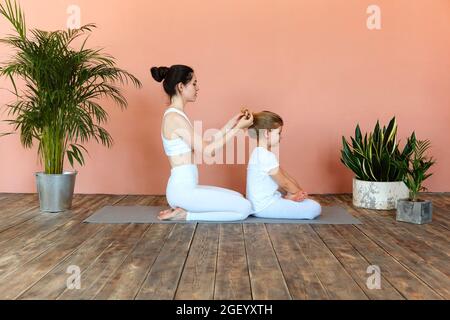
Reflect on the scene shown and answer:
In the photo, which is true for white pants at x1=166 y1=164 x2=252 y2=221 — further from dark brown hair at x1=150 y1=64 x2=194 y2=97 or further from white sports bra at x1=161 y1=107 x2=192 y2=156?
dark brown hair at x1=150 y1=64 x2=194 y2=97

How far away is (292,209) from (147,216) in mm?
933

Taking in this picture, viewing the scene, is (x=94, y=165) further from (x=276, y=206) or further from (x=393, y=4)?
(x=393, y=4)

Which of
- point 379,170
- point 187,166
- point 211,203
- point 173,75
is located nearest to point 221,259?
point 211,203

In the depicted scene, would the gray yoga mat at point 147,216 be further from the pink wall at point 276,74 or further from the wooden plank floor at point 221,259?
the pink wall at point 276,74

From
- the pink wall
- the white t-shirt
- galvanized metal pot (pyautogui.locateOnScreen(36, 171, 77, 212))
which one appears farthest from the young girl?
galvanized metal pot (pyautogui.locateOnScreen(36, 171, 77, 212))

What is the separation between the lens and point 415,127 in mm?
4188

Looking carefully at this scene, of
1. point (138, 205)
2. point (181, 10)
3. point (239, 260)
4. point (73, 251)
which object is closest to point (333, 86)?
point (181, 10)

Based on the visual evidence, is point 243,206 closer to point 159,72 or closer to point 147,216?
point 147,216

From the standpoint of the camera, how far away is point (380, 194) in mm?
3477

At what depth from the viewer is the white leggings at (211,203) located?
306 centimetres

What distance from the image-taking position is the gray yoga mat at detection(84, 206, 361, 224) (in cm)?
307

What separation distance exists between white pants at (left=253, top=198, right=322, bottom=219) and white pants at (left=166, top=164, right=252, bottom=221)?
0.53 feet

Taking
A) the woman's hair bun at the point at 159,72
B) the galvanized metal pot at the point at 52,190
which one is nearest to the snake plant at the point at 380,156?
the woman's hair bun at the point at 159,72

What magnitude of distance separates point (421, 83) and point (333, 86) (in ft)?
2.43
